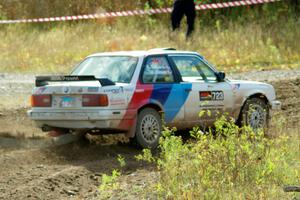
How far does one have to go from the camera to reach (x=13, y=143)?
1433 centimetres

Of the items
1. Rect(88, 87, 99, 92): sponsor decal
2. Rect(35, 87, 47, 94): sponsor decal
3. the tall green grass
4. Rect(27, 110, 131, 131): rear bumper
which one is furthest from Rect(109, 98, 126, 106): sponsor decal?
the tall green grass

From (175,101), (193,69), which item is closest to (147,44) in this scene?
(193,69)

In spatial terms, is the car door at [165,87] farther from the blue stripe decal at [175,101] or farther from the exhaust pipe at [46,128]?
the exhaust pipe at [46,128]

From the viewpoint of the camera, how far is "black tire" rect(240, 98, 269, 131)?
1491 centimetres

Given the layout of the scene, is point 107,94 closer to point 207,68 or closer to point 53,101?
point 53,101

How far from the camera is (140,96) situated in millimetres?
13578

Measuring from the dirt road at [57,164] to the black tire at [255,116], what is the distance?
393 mm

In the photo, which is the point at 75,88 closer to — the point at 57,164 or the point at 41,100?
the point at 41,100

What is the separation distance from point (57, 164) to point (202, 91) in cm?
305

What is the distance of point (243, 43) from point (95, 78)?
13656mm

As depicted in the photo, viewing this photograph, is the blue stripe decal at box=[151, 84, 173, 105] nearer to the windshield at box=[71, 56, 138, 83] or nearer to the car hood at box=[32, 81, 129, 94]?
the windshield at box=[71, 56, 138, 83]

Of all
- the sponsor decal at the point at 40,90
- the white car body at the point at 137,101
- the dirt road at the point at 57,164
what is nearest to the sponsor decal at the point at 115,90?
the white car body at the point at 137,101

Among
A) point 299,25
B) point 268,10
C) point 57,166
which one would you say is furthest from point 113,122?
point 268,10

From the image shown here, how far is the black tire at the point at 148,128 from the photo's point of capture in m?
13.6
